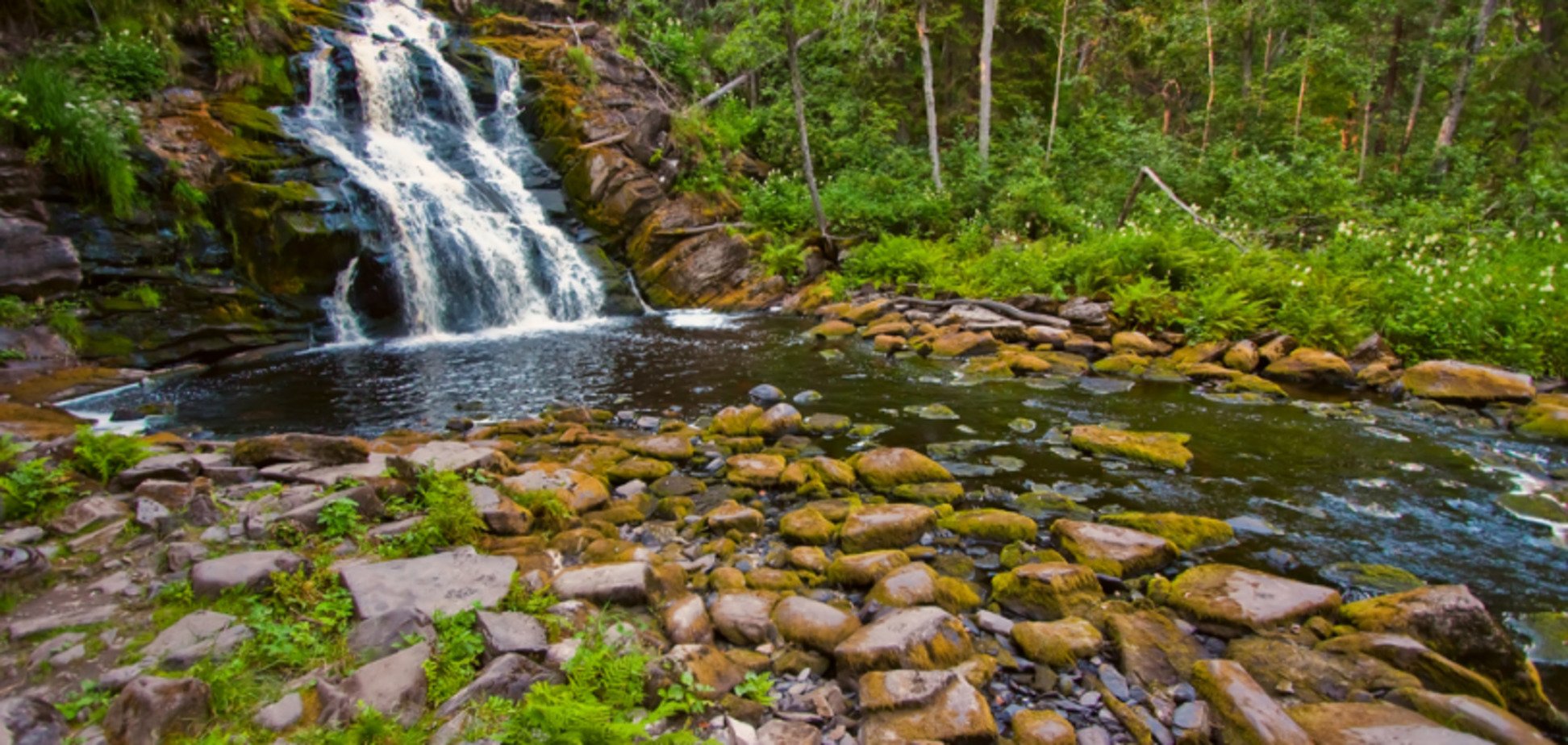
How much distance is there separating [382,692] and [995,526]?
376 cm

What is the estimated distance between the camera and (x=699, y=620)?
3.63m

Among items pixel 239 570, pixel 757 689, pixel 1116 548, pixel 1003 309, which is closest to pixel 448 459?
pixel 239 570

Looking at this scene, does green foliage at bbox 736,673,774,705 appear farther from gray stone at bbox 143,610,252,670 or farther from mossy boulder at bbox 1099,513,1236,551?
mossy boulder at bbox 1099,513,1236,551

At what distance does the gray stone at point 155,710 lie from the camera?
2.45 meters

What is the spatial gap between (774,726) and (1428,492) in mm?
6026

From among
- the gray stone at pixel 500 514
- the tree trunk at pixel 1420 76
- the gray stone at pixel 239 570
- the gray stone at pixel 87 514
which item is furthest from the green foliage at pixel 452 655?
the tree trunk at pixel 1420 76

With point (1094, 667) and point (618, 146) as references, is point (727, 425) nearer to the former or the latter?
point (1094, 667)

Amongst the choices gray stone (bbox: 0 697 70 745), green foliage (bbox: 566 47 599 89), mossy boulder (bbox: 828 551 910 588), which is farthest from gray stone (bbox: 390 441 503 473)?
green foliage (bbox: 566 47 599 89)

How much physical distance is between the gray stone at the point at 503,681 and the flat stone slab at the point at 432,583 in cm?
63

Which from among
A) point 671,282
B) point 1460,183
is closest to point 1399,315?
point 1460,183

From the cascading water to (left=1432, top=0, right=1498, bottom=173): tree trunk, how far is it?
19.9 metres

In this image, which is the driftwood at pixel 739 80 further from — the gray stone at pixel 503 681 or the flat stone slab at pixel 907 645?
the gray stone at pixel 503 681

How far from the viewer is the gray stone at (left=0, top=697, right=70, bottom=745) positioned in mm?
2344

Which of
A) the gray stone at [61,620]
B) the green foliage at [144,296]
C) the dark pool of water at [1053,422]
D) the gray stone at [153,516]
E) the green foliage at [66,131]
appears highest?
the green foliage at [66,131]
